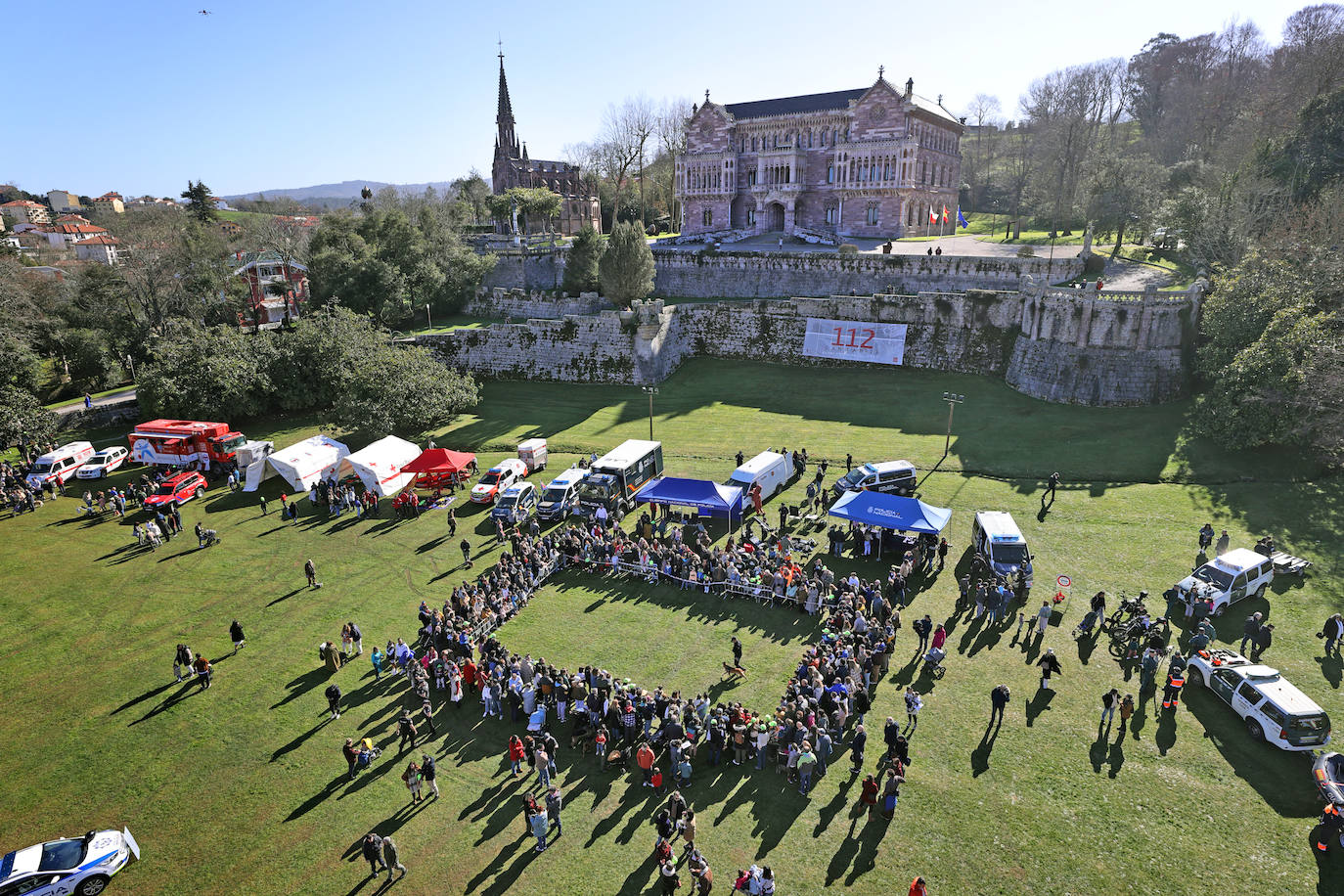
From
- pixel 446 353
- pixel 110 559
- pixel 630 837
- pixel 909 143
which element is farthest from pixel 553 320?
pixel 630 837

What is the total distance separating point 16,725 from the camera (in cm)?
1675

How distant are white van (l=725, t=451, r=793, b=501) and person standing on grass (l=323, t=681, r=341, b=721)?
543 inches

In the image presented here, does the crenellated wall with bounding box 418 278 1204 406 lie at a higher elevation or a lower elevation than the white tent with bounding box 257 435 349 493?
higher

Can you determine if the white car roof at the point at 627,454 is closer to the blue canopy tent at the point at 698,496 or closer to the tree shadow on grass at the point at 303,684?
the blue canopy tent at the point at 698,496

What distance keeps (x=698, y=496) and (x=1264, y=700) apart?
15113 mm

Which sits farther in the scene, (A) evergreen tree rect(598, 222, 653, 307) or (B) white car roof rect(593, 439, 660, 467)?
(A) evergreen tree rect(598, 222, 653, 307)

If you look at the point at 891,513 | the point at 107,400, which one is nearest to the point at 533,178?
the point at 107,400

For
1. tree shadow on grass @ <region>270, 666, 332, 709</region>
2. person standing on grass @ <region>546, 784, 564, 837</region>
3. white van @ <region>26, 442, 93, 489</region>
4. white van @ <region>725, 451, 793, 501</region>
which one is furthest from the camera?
white van @ <region>26, 442, 93, 489</region>

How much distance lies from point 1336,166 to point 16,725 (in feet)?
174

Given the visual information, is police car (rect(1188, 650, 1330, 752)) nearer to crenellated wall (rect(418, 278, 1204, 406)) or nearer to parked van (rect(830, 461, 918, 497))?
parked van (rect(830, 461, 918, 497))

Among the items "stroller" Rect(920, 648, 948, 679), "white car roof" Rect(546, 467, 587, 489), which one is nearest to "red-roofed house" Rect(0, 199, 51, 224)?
"white car roof" Rect(546, 467, 587, 489)

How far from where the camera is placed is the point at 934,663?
1606 cm

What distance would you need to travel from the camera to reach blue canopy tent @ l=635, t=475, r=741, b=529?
2309 centimetres

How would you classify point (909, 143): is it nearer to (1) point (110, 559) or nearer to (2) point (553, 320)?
(2) point (553, 320)
